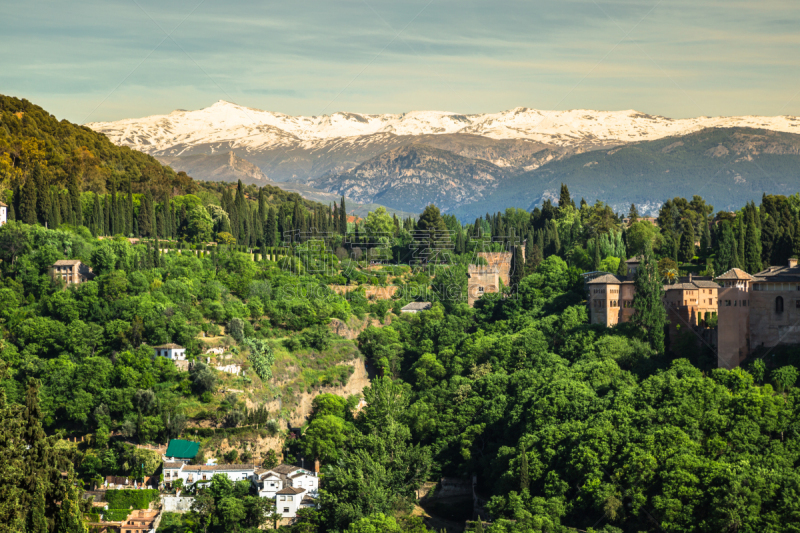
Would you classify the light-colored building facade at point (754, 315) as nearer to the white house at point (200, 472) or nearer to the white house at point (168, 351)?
the white house at point (200, 472)

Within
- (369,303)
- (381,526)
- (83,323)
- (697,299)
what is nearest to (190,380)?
(83,323)

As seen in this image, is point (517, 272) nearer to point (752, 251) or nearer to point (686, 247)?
point (686, 247)

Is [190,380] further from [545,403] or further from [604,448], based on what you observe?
[604,448]

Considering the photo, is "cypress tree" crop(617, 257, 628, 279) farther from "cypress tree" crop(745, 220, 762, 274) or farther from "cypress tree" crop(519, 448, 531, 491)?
"cypress tree" crop(519, 448, 531, 491)

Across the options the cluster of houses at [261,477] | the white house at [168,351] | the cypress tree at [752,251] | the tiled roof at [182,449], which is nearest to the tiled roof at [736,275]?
the cypress tree at [752,251]

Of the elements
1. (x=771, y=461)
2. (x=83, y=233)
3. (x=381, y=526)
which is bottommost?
(x=381, y=526)

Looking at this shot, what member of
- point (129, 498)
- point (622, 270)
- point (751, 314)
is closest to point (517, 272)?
point (622, 270)

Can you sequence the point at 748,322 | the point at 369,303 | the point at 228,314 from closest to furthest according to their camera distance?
the point at 748,322 → the point at 228,314 → the point at 369,303
